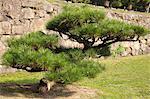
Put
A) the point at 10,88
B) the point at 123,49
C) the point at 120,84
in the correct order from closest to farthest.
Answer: the point at 10,88, the point at 120,84, the point at 123,49

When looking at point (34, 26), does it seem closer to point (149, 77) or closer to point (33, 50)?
point (149, 77)

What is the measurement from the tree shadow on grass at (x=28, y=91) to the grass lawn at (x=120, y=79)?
924 millimetres

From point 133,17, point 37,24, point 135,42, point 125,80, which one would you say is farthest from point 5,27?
point 133,17

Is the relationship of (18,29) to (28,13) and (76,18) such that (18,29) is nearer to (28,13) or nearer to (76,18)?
(28,13)

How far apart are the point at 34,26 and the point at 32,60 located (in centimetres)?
1125

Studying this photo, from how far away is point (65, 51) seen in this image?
540 inches

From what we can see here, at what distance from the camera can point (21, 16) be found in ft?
72.9

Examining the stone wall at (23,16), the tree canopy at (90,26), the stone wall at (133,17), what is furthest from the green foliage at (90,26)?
the stone wall at (133,17)

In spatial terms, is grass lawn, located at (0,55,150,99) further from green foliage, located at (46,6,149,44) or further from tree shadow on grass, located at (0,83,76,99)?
green foliage, located at (46,6,149,44)

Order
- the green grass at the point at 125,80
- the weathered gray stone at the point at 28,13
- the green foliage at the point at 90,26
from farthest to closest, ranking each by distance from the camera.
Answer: the weathered gray stone at the point at 28,13 → the green grass at the point at 125,80 → the green foliage at the point at 90,26

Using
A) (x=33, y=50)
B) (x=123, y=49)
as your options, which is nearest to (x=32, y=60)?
(x=33, y=50)

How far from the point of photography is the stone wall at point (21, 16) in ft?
70.8

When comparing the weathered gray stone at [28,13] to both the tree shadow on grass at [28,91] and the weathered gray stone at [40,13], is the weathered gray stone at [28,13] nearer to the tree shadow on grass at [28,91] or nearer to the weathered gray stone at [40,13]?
the weathered gray stone at [40,13]

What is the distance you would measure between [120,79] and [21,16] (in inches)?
275
